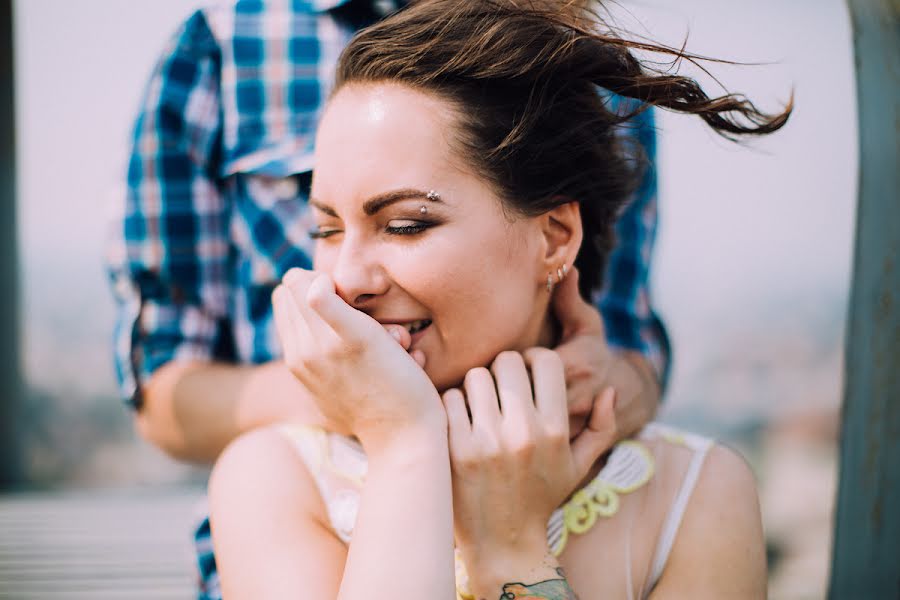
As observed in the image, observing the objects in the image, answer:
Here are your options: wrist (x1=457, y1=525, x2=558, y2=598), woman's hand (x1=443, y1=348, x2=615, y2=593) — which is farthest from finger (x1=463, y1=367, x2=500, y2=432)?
wrist (x1=457, y1=525, x2=558, y2=598)

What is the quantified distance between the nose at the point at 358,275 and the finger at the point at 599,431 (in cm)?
57

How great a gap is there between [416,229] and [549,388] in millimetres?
422

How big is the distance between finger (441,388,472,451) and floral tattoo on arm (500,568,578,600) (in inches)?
11.0

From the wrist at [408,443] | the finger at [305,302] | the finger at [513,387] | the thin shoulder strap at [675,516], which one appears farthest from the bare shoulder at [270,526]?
the thin shoulder strap at [675,516]

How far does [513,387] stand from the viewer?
1.52 meters

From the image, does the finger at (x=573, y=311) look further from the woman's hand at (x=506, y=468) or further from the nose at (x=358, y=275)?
the nose at (x=358, y=275)

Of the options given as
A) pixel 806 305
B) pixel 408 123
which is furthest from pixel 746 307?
pixel 408 123

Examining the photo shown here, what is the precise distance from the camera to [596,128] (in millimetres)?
1733

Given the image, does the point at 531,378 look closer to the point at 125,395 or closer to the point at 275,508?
the point at 275,508

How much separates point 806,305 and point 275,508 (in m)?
4.97

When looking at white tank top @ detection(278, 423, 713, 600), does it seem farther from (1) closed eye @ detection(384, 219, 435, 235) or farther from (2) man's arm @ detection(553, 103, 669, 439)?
(1) closed eye @ detection(384, 219, 435, 235)

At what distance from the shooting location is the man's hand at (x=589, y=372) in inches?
68.5

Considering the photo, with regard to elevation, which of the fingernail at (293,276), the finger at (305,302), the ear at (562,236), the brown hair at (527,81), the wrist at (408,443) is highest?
the brown hair at (527,81)

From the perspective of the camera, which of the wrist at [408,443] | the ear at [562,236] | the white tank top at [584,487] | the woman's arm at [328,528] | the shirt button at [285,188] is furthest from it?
the shirt button at [285,188]
